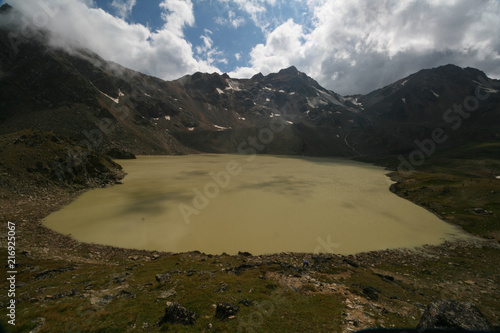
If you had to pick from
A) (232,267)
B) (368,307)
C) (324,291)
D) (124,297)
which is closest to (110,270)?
(124,297)

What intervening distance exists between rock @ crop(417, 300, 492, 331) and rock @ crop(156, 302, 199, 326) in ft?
33.5

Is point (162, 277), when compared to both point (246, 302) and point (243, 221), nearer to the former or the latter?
point (246, 302)

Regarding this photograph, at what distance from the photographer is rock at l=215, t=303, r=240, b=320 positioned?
1076 cm

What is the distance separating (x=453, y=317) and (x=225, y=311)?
9889 millimetres

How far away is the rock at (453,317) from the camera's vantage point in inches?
349

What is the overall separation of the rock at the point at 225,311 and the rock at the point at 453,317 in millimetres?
8329

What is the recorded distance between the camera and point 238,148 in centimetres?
17825

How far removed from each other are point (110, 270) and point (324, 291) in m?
16.3

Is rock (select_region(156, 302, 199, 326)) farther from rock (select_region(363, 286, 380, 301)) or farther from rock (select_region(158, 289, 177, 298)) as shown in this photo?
rock (select_region(363, 286, 380, 301))

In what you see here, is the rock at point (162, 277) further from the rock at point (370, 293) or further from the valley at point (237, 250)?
the rock at point (370, 293)

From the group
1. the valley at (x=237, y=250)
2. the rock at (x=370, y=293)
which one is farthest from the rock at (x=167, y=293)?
the rock at (x=370, y=293)

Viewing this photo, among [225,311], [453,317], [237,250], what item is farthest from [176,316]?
[237,250]

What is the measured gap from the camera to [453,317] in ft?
29.7

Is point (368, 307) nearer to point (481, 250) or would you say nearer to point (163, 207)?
point (481, 250)
